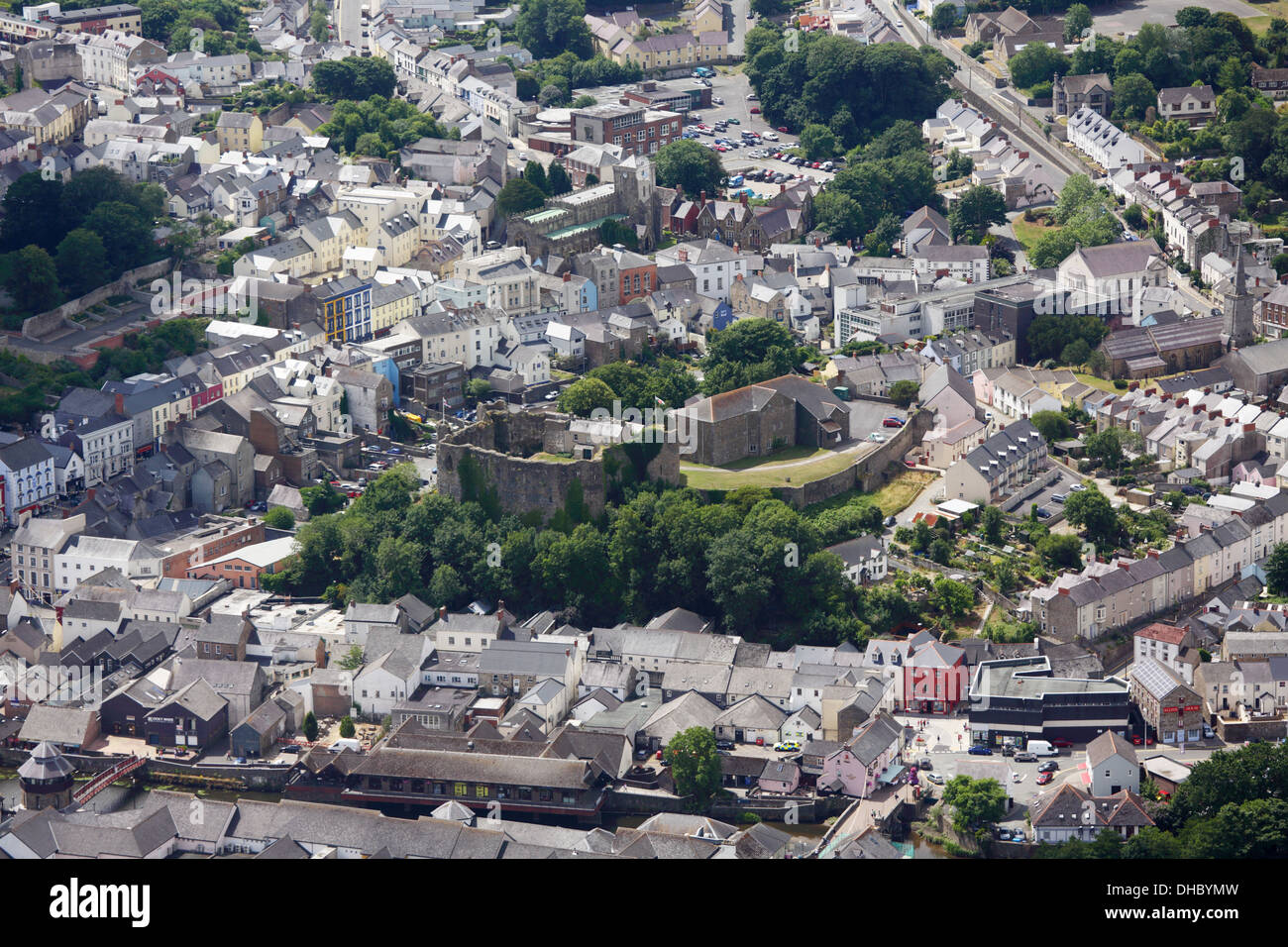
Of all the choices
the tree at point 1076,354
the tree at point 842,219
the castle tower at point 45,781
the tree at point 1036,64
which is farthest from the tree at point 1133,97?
the castle tower at point 45,781

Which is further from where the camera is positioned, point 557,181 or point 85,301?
point 557,181

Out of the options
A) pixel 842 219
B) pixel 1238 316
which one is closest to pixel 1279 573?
pixel 1238 316

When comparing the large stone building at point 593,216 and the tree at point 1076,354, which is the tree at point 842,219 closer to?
the large stone building at point 593,216

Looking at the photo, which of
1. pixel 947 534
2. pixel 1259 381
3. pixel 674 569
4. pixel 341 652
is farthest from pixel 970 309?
pixel 341 652

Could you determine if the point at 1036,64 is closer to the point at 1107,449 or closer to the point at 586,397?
the point at 1107,449

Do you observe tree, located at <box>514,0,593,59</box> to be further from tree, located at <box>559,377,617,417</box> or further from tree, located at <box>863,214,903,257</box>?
tree, located at <box>559,377,617,417</box>

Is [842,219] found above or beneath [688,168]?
beneath

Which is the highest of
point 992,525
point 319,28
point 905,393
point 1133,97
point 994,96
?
point 319,28

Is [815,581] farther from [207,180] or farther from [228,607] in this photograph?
[207,180]
